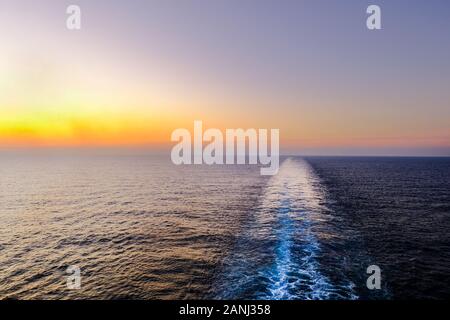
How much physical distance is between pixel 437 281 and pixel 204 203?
38.3m

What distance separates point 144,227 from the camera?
38.5 m

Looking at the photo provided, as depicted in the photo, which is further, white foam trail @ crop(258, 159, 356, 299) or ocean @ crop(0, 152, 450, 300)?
ocean @ crop(0, 152, 450, 300)

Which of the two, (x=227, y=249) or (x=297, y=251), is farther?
(x=227, y=249)

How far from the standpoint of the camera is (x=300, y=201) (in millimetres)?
54125

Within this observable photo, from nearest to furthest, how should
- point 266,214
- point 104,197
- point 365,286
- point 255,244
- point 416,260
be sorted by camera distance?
point 365,286 → point 416,260 → point 255,244 → point 266,214 → point 104,197

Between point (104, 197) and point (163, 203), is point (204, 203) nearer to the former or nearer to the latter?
point (163, 203)

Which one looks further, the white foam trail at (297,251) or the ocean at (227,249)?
the ocean at (227,249)

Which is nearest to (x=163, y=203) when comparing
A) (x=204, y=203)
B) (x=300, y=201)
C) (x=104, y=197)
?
(x=204, y=203)

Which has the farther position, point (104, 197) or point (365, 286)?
point (104, 197)
